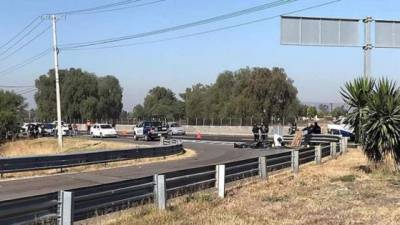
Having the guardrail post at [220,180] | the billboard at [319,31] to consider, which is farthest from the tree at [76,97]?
the guardrail post at [220,180]

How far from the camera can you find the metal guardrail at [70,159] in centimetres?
2163

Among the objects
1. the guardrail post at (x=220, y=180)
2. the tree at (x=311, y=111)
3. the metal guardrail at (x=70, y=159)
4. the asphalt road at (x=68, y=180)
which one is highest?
the tree at (x=311, y=111)

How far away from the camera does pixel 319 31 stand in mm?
28891

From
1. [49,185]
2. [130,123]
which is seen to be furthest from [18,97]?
[49,185]

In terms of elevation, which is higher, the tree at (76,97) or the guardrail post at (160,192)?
the tree at (76,97)

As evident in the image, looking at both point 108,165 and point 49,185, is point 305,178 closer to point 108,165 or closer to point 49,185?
point 49,185

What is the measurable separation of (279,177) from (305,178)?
882 millimetres

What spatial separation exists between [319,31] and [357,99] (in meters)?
9.62

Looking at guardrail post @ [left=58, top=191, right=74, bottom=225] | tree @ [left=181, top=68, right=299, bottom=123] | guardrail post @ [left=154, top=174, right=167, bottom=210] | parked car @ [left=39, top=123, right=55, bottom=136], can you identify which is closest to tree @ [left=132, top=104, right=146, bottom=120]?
tree @ [left=181, top=68, right=299, bottom=123]

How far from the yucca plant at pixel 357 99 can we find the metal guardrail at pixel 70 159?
10962 millimetres

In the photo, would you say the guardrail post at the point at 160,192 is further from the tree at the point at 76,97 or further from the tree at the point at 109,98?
the tree at the point at 109,98

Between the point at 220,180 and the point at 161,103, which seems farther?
the point at 161,103

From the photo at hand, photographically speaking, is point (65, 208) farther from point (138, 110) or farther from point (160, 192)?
point (138, 110)

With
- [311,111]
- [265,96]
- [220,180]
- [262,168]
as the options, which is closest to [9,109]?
[265,96]
